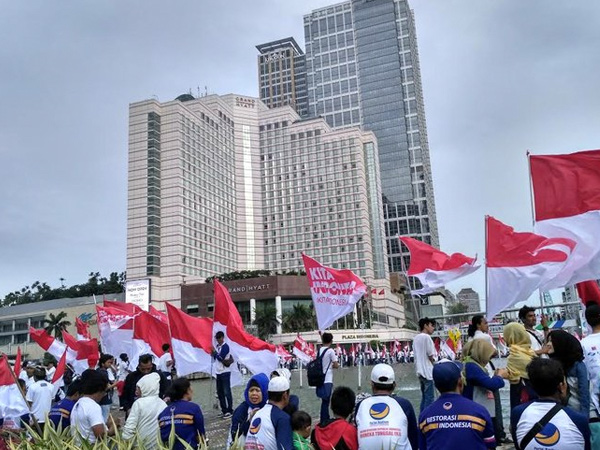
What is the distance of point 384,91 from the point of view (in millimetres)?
158125

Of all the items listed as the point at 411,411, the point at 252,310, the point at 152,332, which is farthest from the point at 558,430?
the point at 252,310

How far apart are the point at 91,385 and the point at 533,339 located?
5.31 metres

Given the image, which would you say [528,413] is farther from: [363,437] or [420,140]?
[420,140]

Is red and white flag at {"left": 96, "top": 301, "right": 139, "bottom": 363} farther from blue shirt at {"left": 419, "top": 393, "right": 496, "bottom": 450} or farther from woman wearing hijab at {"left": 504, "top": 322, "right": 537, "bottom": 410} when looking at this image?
blue shirt at {"left": 419, "top": 393, "right": 496, "bottom": 450}

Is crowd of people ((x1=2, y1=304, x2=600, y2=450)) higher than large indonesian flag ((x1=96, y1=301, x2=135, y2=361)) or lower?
lower

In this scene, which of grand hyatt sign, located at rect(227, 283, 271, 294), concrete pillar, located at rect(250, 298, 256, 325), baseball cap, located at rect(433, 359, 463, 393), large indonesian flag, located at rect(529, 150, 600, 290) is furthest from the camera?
grand hyatt sign, located at rect(227, 283, 271, 294)

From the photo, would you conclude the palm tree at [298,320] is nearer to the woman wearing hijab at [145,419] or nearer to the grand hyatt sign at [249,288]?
the grand hyatt sign at [249,288]

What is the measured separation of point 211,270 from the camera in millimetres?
105188

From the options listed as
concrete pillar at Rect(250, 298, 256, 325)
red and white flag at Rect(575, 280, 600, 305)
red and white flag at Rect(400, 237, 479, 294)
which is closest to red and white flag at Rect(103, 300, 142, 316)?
red and white flag at Rect(400, 237, 479, 294)

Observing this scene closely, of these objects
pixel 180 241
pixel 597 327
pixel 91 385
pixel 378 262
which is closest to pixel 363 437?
pixel 597 327

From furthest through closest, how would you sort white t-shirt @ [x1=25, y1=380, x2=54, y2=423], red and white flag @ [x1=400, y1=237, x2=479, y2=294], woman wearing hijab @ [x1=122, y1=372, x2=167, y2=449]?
red and white flag @ [x1=400, y1=237, x2=479, y2=294] → white t-shirt @ [x1=25, y1=380, x2=54, y2=423] → woman wearing hijab @ [x1=122, y1=372, x2=167, y2=449]

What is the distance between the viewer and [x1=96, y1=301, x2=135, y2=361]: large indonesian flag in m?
16.7

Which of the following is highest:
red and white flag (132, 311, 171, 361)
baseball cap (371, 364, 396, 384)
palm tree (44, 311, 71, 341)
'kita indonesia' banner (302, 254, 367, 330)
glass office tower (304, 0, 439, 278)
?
glass office tower (304, 0, 439, 278)

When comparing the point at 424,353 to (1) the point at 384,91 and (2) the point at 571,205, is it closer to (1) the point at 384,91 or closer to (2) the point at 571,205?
(2) the point at 571,205
